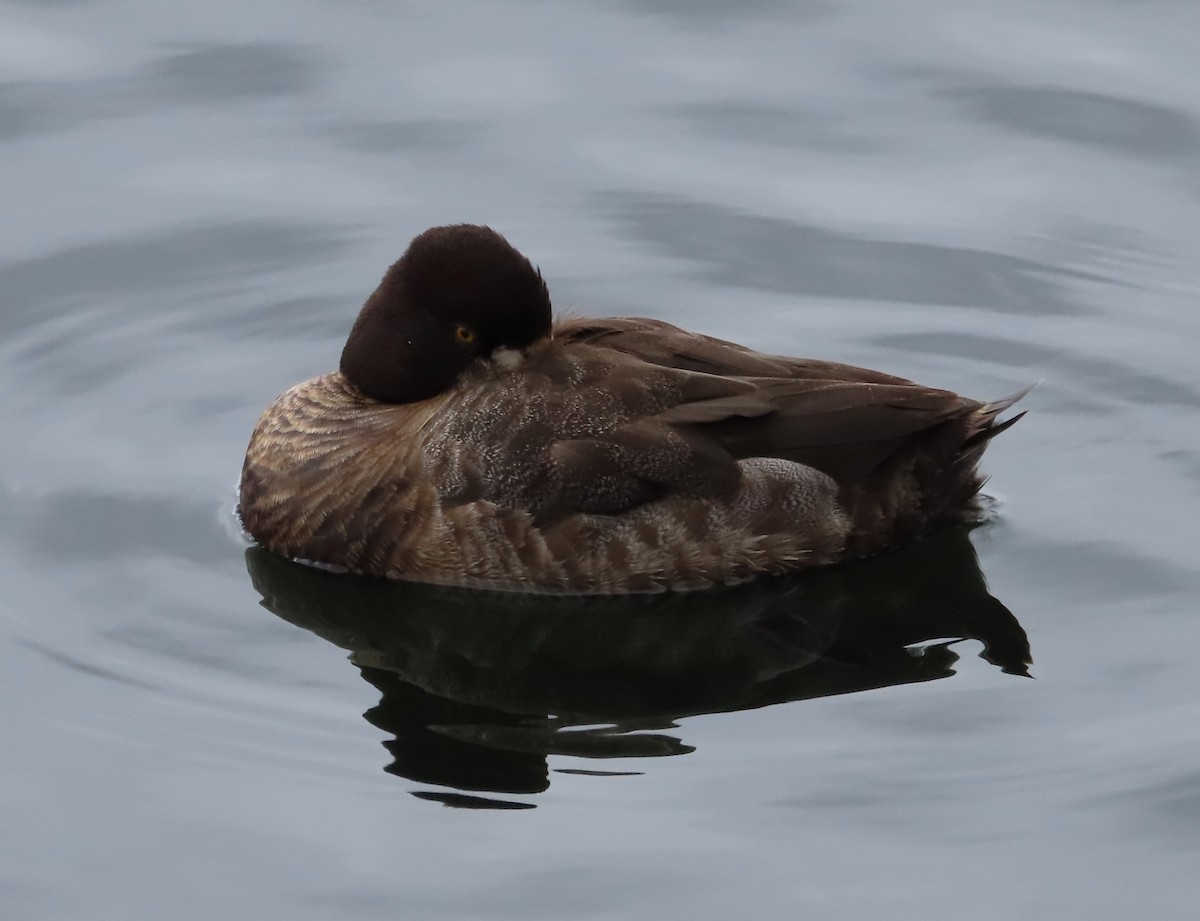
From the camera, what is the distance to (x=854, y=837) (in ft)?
23.5

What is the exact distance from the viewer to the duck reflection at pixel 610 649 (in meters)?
7.80

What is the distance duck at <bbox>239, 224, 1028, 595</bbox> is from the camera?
28.2 ft

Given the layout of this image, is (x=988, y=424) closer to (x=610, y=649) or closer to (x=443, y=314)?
(x=610, y=649)

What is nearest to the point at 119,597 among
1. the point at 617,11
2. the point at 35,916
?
the point at 35,916

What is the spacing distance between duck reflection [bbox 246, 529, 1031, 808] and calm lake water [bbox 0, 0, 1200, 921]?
0.9 inches

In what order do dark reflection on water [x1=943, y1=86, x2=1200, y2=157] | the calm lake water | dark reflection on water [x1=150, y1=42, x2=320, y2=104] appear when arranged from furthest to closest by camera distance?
1. dark reflection on water [x1=150, y1=42, x2=320, y2=104]
2. dark reflection on water [x1=943, y1=86, x2=1200, y2=157]
3. the calm lake water

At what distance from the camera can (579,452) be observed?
8.53 metres

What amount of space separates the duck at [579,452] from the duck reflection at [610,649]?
4.2 inches

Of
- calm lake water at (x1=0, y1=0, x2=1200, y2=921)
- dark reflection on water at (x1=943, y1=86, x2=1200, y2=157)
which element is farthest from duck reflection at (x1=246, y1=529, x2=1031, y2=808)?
dark reflection on water at (x1=943, y1=86, x2=1200, y2=157)

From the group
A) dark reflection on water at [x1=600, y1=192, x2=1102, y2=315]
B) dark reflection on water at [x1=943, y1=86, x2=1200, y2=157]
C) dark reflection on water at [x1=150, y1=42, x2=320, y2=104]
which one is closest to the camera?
dark reflection on water at [x1=600, y1=192, x2=1102, y2=315]

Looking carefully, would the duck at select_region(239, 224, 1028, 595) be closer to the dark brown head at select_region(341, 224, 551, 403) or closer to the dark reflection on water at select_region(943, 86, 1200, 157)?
the dark brown head at select_region(341, 224, 551, 403)

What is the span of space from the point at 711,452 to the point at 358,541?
146 cm

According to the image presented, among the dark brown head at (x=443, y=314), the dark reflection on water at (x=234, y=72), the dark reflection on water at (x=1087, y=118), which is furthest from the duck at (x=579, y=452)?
the dark reflection on water at (x=234, y=72)

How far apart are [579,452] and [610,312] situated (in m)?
2.56
